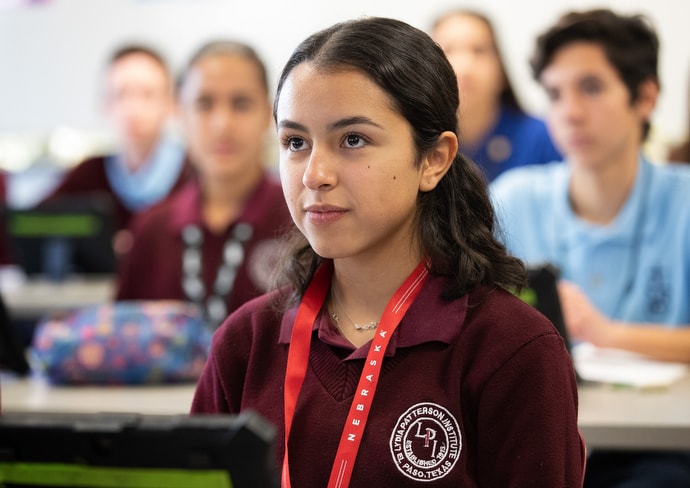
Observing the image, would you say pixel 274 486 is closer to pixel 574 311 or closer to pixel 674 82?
pixel 574 311

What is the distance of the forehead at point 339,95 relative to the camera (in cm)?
121

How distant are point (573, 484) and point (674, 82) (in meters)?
3.87

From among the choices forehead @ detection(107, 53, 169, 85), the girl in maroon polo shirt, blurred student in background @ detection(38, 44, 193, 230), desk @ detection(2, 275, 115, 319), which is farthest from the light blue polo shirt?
forehead @ detection(107, 53, 169, 85)

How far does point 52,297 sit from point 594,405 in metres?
2.12

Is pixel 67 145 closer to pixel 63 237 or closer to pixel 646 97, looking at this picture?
pixel 63 237

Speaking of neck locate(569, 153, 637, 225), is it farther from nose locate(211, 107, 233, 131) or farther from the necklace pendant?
the necklace pendant

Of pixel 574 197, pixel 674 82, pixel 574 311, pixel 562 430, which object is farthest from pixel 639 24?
pixel 674 82

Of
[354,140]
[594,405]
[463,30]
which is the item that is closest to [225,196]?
[463,30]

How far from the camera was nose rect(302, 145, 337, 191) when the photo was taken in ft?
3.98

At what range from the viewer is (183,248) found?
9.56 feet

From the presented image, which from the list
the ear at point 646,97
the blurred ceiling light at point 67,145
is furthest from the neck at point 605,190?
the blurred ceiling light at point 67,145

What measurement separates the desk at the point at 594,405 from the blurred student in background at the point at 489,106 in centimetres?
152

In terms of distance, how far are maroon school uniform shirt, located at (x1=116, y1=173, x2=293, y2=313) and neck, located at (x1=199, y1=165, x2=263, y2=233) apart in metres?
0.02

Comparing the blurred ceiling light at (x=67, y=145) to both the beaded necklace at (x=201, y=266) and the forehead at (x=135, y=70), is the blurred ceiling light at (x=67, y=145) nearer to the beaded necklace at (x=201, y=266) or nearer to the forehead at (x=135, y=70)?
the forehead at (x=135, y=70)
